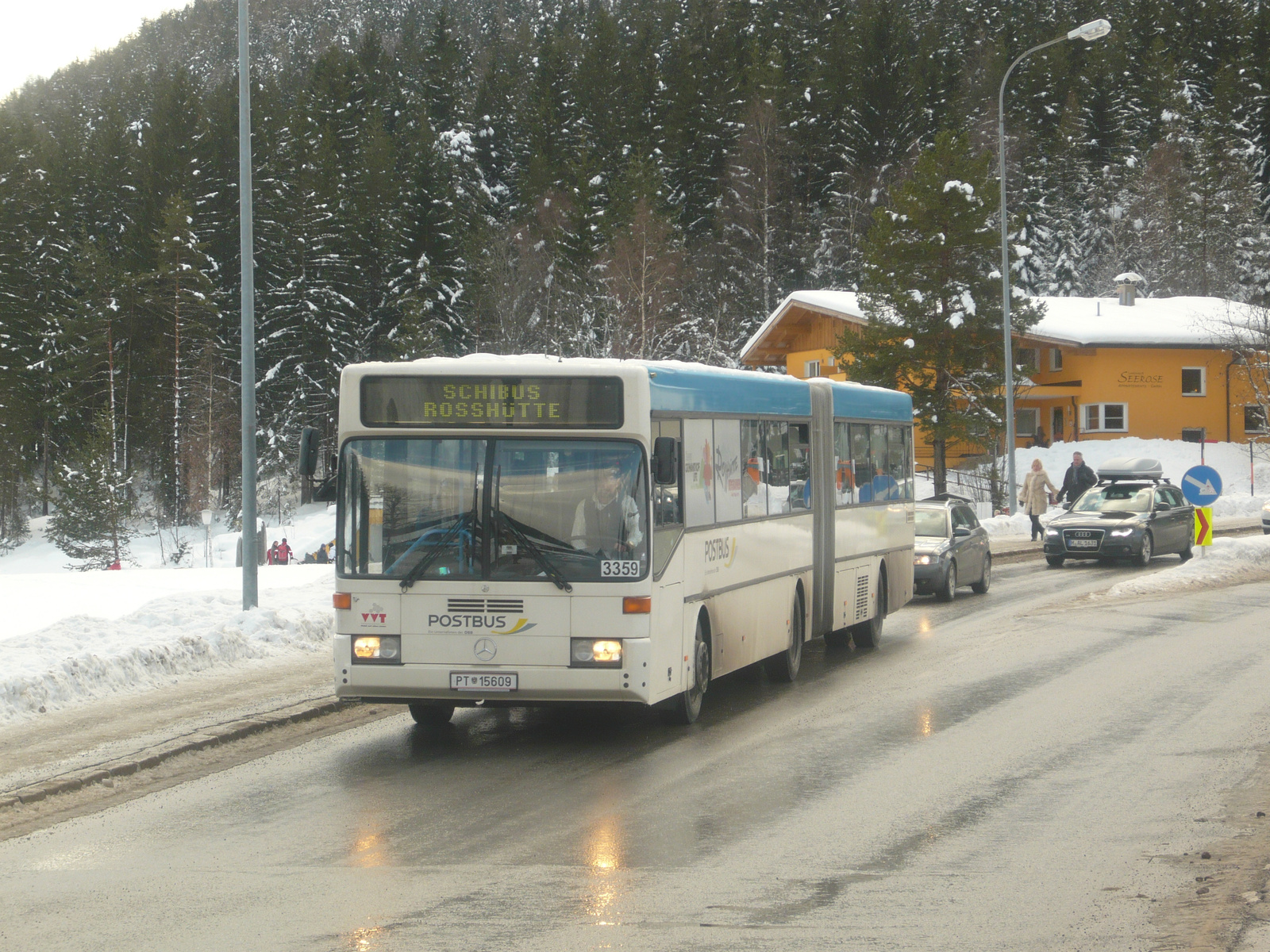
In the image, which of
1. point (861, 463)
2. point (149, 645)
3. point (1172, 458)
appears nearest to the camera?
point (149, 645)

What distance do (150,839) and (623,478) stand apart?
389 centimetres

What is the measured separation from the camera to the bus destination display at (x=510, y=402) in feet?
33.4

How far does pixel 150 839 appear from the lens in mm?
7848

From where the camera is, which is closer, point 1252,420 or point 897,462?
point 897,462

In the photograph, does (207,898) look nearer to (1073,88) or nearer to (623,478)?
(623,478)

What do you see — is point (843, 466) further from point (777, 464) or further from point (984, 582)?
point (984, 582)

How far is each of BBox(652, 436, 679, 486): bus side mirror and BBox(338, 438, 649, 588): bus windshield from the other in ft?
0.41

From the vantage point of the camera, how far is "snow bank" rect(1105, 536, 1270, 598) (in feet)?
74.7

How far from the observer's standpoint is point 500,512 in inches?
397

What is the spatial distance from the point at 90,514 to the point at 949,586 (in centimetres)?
3655

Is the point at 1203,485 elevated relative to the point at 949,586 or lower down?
elevated

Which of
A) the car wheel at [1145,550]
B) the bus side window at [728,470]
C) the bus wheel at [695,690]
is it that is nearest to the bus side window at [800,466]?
the bus side window at [728,470]

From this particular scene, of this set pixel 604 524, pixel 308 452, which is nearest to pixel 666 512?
pixel 604 524

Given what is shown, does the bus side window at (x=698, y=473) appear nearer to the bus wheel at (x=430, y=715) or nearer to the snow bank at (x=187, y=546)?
the bus wheel at (x=430, y=715)
